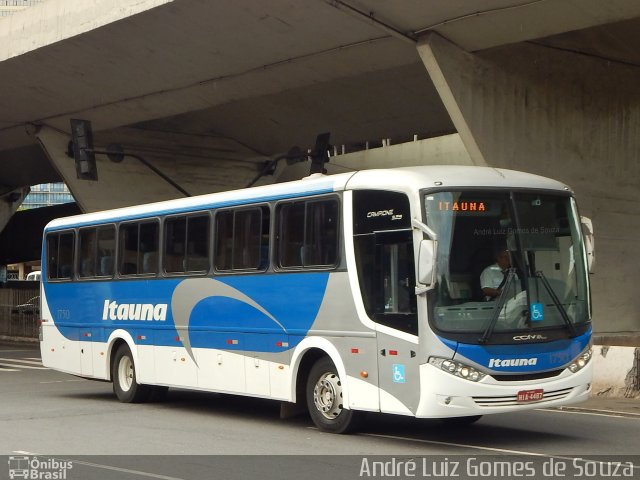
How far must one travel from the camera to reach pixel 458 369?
1116cm

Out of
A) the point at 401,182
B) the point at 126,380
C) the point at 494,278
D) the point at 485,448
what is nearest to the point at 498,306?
the point at 494,278

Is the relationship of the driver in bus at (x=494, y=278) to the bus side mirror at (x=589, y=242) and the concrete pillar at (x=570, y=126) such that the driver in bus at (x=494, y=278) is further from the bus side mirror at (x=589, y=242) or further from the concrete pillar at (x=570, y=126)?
the concrete pillar at (x=570, y=126)

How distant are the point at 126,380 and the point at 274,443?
228 inches

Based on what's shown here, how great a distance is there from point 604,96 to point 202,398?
12792 mm

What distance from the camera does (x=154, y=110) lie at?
1315 inches

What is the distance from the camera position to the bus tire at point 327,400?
41.3 ft

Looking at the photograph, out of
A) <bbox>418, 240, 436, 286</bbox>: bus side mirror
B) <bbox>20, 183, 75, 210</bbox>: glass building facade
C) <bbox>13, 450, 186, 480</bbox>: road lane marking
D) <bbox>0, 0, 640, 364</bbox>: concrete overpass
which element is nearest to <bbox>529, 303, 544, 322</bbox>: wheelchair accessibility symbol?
<bbox>418, 240, 436, 286</bbox>: bus side mirror

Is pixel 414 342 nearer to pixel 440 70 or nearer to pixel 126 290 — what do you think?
pixel 126 290

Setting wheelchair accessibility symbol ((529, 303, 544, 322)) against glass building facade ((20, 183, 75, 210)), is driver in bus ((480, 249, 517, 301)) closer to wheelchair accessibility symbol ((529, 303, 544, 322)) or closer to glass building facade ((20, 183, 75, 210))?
wheelchair accessibility symbol ((529, 303, 544, 322))

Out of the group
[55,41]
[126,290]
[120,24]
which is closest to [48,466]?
[126,290]

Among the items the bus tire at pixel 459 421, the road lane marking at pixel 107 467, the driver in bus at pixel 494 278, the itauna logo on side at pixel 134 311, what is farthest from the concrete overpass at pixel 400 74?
the road lane marking at pixel 107 467

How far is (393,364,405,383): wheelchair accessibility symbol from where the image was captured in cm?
1161

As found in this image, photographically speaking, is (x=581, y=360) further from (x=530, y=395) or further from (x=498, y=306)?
(x=498, y=306)

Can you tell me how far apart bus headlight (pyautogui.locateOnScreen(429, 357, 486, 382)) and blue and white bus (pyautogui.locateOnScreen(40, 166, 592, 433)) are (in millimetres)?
10
